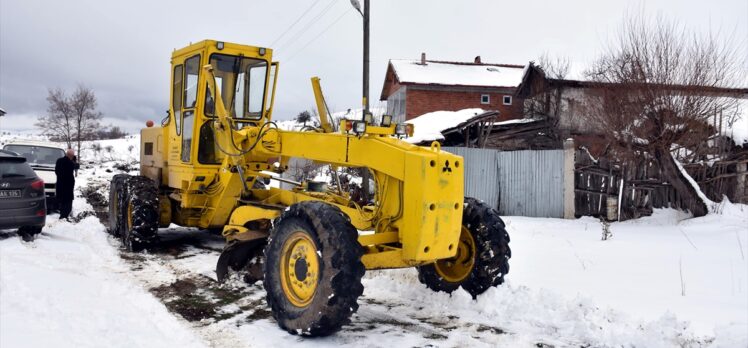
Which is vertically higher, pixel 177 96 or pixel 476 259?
pixel 177 96

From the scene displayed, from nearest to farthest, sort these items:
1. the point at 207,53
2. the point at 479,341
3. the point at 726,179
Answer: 1. the point at 479,341
2. the point at 207,53
3. the point at 726,179

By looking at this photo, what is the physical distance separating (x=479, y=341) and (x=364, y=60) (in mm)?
11001

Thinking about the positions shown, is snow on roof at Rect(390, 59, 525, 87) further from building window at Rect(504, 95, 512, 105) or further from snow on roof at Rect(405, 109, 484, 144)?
snow on roof at Rect(405, 109, 484, 144)

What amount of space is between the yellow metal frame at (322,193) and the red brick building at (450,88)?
70.6 feet

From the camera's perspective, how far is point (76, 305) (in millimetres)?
5215

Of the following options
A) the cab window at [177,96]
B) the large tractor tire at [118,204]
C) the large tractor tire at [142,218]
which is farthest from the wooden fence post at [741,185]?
the large tractor tire at [118,204]

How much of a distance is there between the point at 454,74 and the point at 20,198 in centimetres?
2562

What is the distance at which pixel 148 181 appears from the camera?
30.9 feet

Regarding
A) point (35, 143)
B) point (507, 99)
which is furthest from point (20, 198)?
point (507, 99)

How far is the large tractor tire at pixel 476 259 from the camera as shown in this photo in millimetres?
5473

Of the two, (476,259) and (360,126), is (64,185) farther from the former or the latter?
(476,259)

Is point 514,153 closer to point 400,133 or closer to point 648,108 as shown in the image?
point 648,108

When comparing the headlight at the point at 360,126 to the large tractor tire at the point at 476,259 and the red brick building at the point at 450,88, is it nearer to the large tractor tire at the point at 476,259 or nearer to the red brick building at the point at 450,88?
the large tractor tire at the point at 476,259

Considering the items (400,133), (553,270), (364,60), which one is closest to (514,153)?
(364,60)
